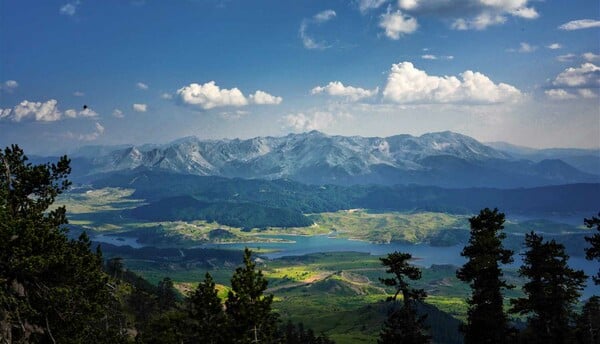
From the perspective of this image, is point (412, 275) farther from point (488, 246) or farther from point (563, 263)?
point (563, 263)

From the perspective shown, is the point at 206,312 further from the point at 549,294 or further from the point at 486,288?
the point at 549,294

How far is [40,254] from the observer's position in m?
29.9

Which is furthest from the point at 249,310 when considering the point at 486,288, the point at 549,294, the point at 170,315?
the point at 549,294

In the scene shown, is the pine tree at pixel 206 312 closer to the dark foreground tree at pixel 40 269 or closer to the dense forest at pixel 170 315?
the dense forest at pixel 170 315

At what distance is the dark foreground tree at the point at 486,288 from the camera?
40.8 meters

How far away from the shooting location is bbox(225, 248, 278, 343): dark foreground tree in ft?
123

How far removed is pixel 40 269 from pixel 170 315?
2278 cm

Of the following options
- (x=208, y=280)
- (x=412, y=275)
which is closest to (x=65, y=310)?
(x=208, y=280)

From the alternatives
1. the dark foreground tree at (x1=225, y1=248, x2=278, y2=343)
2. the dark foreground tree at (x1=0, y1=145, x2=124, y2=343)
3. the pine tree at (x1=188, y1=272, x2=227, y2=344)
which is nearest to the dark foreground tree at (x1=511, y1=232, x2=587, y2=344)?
the dark foreground tree at (x1=225, y1=248, x2=278, y2=343)

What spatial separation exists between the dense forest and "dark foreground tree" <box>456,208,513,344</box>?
0.09 metres

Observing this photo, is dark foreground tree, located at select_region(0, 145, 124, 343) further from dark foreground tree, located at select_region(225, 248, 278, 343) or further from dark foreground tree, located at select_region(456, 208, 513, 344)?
dark foreground tree, located at select_region(456, 208, 513, 344)

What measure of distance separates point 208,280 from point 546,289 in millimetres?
30747

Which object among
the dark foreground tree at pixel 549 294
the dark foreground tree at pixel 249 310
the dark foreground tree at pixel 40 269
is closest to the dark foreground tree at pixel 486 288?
the dark foreground tree at pixel 549 294

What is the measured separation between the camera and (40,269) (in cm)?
2923
